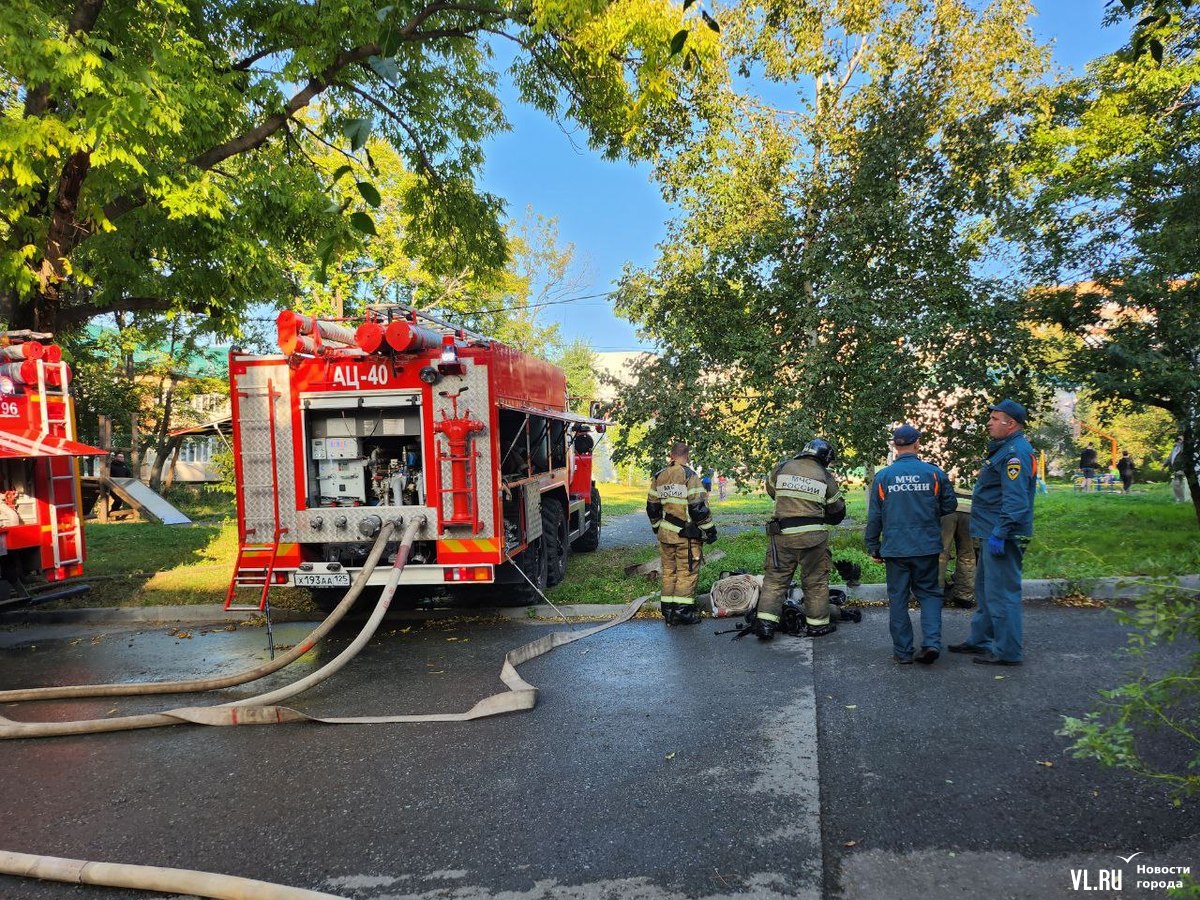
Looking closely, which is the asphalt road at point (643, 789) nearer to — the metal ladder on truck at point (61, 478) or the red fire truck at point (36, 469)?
the red fire truck at point (36, 469)

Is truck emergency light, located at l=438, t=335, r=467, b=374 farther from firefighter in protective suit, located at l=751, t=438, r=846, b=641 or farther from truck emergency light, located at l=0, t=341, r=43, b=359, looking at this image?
truck emergency light, located at l=0, t=341, r=43, b=359

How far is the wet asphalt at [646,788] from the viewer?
2.85 meters

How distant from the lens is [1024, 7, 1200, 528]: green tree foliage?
8.32 m

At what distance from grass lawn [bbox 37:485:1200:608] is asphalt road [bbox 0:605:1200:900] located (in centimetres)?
245

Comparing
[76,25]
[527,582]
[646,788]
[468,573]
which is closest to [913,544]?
[646,788]

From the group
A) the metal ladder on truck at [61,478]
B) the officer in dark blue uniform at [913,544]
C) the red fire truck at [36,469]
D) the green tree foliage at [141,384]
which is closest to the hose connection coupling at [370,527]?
the red fire truck at [36,469]

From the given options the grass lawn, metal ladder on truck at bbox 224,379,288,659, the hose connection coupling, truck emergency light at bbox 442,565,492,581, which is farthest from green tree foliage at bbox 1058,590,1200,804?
metal ladder on truck at bbox 224,379,288,659

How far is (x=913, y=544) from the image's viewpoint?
5.38 meters

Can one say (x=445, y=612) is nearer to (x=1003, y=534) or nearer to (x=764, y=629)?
(x=764, y=629)

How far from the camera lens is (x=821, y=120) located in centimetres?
985

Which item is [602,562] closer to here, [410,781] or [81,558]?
[81,558]

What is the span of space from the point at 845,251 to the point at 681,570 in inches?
188

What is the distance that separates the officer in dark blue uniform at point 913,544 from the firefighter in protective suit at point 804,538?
0.63 meters

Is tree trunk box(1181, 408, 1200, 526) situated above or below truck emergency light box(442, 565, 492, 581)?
above
